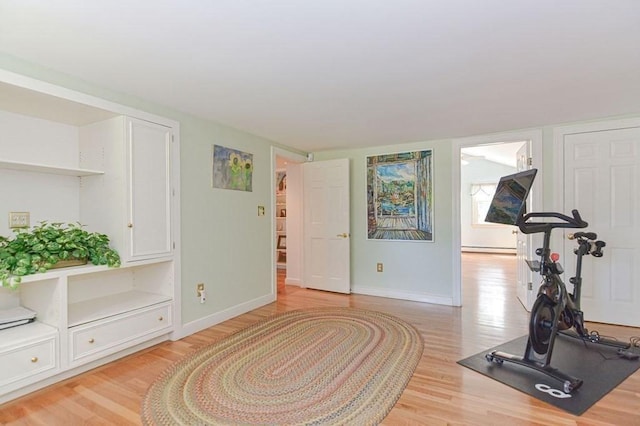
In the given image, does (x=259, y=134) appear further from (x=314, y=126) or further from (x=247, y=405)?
(x=247, y=405)

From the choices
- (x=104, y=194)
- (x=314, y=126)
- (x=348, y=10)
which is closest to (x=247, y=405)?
(x=104, y=194)

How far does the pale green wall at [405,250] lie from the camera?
4.18 metres

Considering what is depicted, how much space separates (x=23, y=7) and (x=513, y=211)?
2952mm

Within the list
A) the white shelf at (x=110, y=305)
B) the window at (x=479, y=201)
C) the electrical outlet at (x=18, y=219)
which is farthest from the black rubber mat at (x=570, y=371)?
the window at (x=479, y=201)

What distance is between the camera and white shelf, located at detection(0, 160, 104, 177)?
212 centimetres

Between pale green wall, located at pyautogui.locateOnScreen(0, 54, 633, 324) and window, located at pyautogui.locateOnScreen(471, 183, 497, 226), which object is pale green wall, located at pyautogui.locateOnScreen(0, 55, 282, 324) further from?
window, located at pyautogui.locateOnScreen(471, 183, 497, 226)

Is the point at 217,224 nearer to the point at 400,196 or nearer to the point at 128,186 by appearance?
the point at 128,186

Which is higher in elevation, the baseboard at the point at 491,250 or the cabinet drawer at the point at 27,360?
the cabinet drawer at the point at 27,360

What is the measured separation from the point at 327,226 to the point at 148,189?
260cm

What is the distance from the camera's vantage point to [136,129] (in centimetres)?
265

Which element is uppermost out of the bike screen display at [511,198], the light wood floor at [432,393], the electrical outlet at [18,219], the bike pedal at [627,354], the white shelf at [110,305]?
the bike screen display at [511,198]

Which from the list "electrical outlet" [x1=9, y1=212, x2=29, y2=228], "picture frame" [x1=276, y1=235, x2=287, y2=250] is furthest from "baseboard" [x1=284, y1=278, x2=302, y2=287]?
"electrical outlet" [x1=9, y1=212, x2=29, y2=228]

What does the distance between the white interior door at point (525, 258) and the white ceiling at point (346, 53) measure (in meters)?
0.89

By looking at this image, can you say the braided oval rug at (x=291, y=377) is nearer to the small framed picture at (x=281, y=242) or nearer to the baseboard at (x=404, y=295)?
the baseboard at (x=404, y=295)
